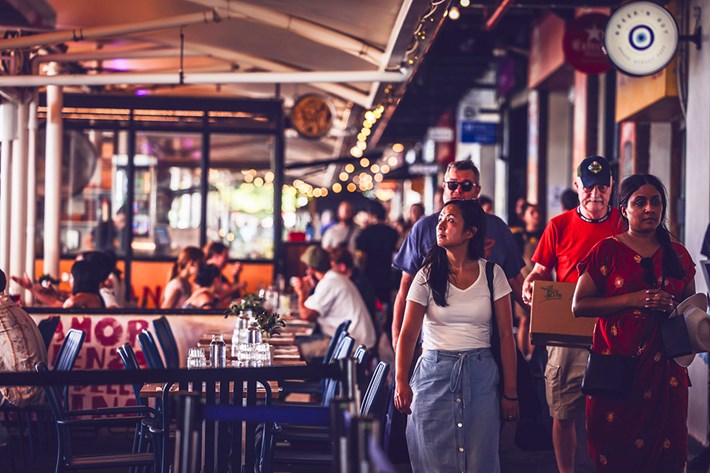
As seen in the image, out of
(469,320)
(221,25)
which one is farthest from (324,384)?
(221,25)

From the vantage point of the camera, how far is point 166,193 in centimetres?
1592

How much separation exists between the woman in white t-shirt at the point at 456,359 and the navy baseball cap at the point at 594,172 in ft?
5.07

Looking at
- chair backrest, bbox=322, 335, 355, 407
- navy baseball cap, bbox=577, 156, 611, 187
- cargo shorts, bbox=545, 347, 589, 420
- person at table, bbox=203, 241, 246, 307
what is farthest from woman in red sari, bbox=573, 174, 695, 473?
Answer: person at table, bbox=203, 241, 246, 307

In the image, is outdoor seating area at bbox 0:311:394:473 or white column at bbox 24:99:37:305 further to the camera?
white column at bbox 24:99:37:305

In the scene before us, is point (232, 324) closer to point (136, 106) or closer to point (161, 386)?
point (161, 386)

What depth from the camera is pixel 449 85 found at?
990 inches

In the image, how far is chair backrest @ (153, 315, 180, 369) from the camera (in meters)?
8.68

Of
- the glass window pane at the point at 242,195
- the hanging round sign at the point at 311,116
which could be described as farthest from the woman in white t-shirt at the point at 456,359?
the hanging round sign at the point at 311,116

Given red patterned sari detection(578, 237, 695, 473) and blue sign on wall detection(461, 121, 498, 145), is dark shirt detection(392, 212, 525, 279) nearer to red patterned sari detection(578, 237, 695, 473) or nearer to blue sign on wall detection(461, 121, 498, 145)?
red patterned sari detection(578, 237, 695, 473)

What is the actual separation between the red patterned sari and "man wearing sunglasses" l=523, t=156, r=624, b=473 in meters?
1.32

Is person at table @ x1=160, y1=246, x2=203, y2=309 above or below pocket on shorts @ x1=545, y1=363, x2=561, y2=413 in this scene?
above

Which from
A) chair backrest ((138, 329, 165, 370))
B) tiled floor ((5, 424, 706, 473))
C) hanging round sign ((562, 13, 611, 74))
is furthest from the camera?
hanging round sign ((562, 13, 611, 74))

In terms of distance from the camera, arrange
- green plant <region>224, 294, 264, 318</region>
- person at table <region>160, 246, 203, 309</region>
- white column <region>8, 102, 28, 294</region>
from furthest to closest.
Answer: white column <region>8, 102, 28, 294</region> < person at table <region>160, 246, 203, 309</region> < green plant <region>224, 294, 264, 318</region>

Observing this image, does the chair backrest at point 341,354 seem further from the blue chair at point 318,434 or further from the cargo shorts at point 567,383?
the cargo shorts at point 567,383
